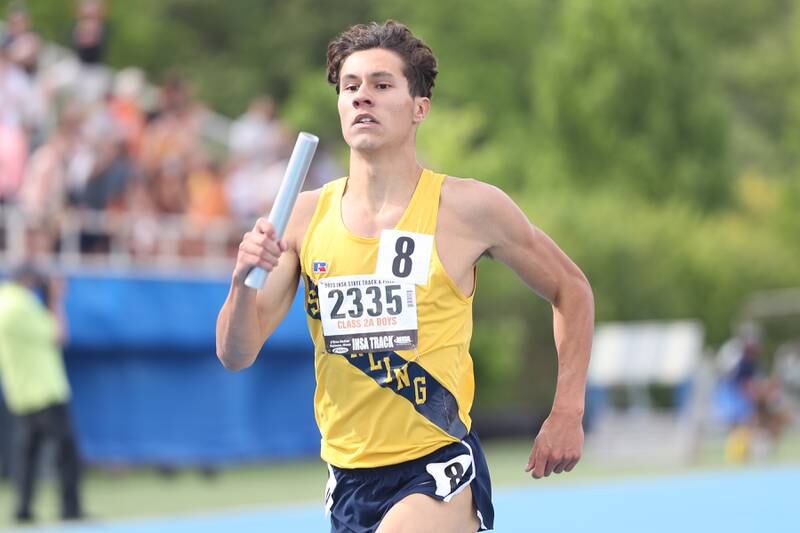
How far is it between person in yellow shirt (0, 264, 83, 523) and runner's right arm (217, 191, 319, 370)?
7466mm

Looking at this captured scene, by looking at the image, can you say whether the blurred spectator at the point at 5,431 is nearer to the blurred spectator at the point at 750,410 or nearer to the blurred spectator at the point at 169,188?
the blurred spectator at the point at 169,188

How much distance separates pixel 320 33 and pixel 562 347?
4940 cm

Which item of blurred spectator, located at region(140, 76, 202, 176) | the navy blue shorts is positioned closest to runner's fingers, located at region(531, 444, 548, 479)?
the navy blue shorts

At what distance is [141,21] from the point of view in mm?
48969

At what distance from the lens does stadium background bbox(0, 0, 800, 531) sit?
16.6 m

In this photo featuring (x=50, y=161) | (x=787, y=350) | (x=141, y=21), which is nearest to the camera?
(x=50, y=161)

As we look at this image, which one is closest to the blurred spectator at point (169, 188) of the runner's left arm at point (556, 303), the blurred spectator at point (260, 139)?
the blurred spectator at point (260, 139)

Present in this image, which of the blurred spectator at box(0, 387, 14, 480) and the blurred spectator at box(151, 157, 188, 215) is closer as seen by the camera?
the blurred spectator at box(0, 387, 14, 480)

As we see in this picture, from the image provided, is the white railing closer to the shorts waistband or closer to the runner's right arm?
the runner's right arm

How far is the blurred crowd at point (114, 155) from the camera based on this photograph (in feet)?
50.4

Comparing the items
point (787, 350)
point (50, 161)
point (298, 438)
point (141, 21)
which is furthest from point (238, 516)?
point (141, 21)

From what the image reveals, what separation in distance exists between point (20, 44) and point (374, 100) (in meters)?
12.0

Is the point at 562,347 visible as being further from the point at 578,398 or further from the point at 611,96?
the point at 611,96

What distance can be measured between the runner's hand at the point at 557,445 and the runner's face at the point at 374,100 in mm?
1077
